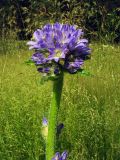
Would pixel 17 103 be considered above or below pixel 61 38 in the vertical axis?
below

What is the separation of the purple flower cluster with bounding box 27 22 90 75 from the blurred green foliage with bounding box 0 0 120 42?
3776 millimetres

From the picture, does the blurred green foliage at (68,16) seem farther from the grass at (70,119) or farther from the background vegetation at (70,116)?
the grass at (70,119)

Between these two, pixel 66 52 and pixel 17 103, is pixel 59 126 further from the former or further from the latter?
pixel 17 103

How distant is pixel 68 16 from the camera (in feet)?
18.7

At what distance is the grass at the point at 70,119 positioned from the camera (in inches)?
137

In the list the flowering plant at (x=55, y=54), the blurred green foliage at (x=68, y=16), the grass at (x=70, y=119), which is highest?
the flowering plant at (x=55, y=54)

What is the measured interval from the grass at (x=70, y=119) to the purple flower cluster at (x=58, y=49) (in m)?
1.55

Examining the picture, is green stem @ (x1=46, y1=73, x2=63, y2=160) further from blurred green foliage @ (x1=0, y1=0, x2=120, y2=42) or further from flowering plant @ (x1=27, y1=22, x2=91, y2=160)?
blurred green foliage @ (x1=0, y1=0, x2=120, y2=42)

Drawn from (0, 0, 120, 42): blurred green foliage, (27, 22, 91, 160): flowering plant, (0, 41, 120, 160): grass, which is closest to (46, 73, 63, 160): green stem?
(27, 22, 91, 160): flowering plant

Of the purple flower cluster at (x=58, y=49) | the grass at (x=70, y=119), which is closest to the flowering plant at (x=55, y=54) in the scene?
the purple flower cluster at (x=58, y=49)

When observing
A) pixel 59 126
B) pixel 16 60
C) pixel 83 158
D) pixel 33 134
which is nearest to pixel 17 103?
pixel 33 134

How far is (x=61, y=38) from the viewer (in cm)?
158

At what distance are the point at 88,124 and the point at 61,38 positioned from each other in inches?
84.7

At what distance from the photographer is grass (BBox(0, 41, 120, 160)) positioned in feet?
11.5
